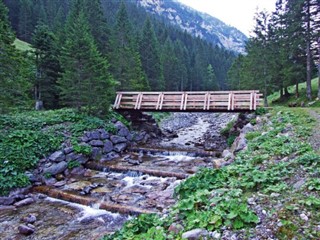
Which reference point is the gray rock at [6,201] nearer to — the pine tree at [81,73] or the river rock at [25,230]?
the river rock at [25,230]

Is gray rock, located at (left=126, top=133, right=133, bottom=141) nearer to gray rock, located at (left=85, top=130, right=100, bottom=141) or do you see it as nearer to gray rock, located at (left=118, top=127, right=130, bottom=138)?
gray rock, located at (left=118, top=127, right=130, bottom=138)

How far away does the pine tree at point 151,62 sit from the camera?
150 feet

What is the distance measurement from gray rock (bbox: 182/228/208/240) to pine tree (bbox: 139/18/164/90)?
40603mm

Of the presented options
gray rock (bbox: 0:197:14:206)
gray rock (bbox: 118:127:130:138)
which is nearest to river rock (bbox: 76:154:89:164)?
gray rock (bbox: 118:127:130:138)

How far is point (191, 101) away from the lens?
20.3 meters

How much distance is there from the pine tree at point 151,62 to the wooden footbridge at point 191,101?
23.7m

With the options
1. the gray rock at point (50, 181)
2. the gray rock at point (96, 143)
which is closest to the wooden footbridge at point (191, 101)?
the gray rock at point (96, 143)

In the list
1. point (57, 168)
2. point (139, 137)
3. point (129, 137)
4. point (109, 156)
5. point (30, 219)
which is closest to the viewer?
point (30, 219)

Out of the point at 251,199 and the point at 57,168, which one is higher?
the point at 251,199

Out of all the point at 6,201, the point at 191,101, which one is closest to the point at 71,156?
the point at 6,201

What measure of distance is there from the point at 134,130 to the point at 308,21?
18.7 m

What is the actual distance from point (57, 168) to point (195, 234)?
987cm

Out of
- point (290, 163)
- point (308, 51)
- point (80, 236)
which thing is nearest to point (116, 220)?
point (80, 236)

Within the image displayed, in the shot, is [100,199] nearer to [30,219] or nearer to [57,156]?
[30,219]
